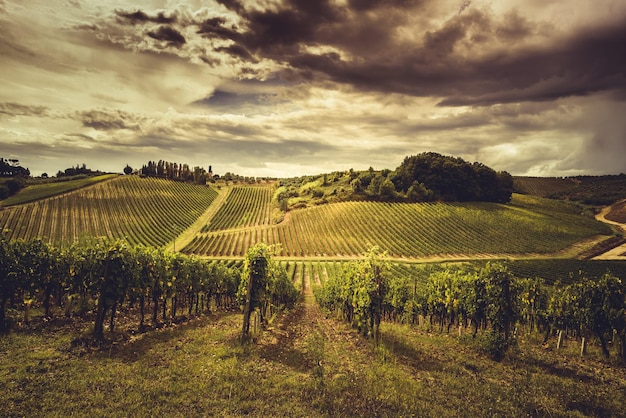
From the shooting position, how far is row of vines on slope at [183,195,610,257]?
246ft

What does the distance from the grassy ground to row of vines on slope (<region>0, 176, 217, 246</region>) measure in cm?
5236

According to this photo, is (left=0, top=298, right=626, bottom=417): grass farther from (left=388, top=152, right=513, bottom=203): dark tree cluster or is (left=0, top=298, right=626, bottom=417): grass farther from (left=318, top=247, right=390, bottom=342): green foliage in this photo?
(left=388, top=152, right=513, bottom=203): dark tree cluster

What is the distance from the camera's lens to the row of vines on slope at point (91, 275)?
1748cm

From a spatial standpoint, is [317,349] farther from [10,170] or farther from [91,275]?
[10,170]

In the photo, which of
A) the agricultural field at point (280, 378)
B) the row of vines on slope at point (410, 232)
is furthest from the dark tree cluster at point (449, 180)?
the agricultural field at point (280, 378)

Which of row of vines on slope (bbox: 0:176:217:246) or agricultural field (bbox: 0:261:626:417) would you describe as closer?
agricultural field (bbox: 0:261:626:417)

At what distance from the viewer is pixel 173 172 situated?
16125 centimetres

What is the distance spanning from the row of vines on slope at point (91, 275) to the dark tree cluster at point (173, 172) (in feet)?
473

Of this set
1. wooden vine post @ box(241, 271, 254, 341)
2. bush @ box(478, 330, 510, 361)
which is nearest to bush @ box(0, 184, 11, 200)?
wooden vine post @ box(241, 271, 254, 341)

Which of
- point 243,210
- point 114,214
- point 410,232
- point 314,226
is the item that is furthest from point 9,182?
point 410,232

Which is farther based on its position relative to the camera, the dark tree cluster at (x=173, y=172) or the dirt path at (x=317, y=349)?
the dark tree cluster at (x=173, y=172)

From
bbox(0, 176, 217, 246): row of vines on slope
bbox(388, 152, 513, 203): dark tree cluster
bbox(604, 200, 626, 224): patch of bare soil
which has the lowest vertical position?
bbox(0, 176, 217, 246): row of vines on slope

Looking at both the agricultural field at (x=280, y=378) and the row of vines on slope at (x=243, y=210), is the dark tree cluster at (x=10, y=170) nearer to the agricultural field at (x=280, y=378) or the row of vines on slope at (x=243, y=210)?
the row of vines on slope at (x=243, y=210)

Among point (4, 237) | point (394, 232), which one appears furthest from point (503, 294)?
point (394, 232)
